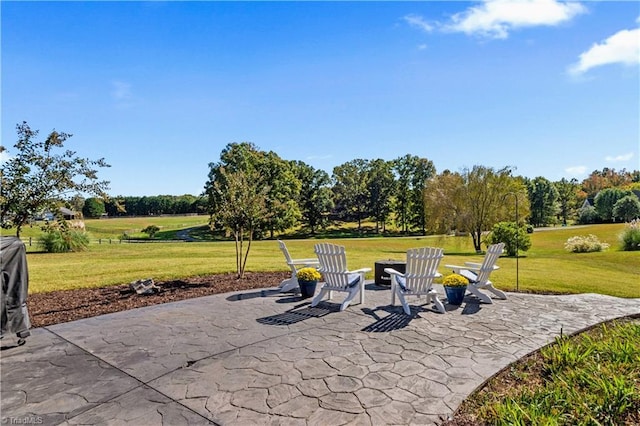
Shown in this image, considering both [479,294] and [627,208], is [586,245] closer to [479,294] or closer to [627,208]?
[479,294]

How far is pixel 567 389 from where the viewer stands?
2.97 m

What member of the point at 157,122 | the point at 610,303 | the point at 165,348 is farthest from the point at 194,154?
the point at 610,303

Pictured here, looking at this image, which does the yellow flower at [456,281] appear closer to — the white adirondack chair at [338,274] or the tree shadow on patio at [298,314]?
the white adirondack chair at [338,274]

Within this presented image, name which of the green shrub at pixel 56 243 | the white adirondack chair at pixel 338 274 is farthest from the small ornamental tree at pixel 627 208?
the green shrub at pixel 56 243

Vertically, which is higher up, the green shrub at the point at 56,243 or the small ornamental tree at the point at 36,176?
the small ornamental tree at the point at 36,176

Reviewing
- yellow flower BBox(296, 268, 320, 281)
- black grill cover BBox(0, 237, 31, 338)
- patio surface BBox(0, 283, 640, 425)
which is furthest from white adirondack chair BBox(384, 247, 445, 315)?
black grill cover BBox(0, 237, 31, 338)

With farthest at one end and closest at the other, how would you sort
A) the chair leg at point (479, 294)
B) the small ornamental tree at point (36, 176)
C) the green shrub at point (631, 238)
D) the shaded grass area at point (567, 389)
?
1. the green shrub at point (631, 238)
2. the chair leg at point (479, 294)
3. the small ornamental tree at point (36, 176)
4. the shaded grass area at point (567, 389)

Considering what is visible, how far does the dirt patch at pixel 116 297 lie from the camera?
5742 mm

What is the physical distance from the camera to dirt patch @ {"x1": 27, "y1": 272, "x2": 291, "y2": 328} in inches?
226

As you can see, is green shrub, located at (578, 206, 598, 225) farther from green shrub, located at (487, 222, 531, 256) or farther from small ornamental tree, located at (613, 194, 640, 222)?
green shrub, located at (487, 222, 531, 256)

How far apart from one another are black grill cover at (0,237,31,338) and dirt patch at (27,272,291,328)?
1.06m

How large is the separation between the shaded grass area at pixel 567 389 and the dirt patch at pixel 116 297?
548 cm

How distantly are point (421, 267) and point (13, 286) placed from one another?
5.35 m

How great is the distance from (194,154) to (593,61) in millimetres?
16474
